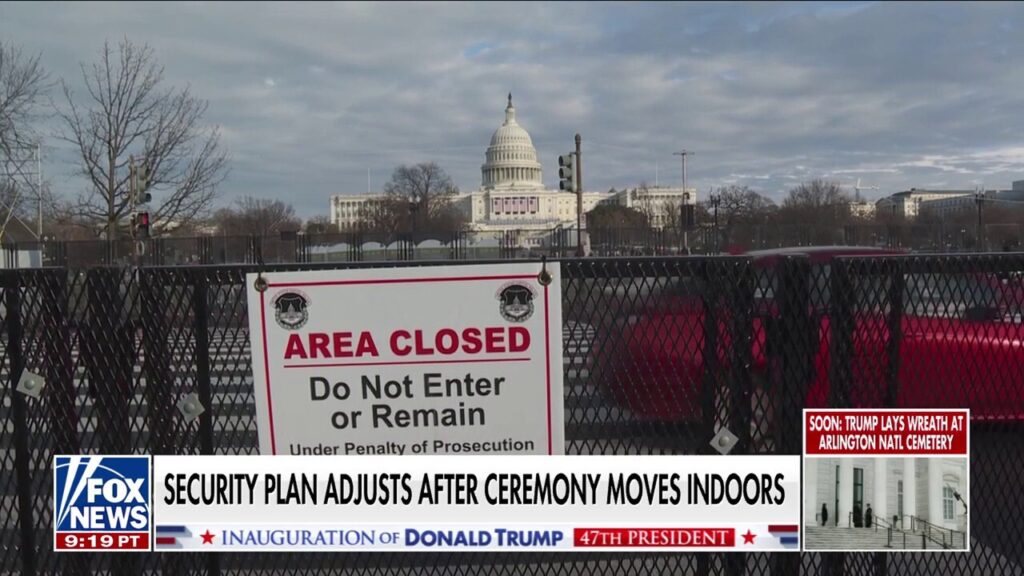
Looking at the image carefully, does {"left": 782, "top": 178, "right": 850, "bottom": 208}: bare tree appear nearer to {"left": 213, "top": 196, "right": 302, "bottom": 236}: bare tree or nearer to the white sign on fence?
{"left": 213, "top": 196, "right": 302, "bottom": 236}: bare tree

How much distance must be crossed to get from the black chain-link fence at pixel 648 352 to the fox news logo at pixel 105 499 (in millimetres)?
63

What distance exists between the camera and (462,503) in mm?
2682

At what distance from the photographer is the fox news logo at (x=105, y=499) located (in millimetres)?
2709

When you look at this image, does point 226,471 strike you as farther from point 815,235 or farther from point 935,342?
point 815,235

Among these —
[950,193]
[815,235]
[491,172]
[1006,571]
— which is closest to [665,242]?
[815,235]

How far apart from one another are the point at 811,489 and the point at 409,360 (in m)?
1.31

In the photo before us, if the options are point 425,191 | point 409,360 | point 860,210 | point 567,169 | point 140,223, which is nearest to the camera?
point 409,360

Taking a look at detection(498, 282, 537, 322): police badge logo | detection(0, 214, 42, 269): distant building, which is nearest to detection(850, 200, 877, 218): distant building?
detection(0, 214, 42, 269): distant building

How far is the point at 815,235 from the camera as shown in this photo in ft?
94.8

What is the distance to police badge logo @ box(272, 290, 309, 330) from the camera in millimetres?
2639
